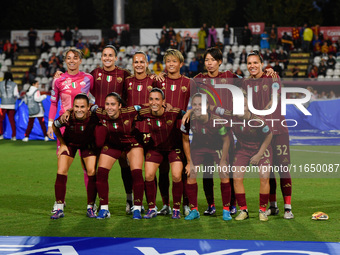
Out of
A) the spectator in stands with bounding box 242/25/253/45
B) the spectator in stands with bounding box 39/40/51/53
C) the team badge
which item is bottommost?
the team badge

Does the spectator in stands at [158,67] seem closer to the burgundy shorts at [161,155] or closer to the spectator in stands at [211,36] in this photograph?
the spectator in stands at [211,36]

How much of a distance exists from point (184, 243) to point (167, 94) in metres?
1.97

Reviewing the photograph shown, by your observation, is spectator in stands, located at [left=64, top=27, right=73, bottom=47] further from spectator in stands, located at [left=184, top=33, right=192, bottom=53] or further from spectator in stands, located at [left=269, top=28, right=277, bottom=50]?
spectator in stands, located at [left=269, top=28, right=277, bottom=50]

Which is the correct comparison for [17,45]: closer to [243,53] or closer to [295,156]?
[243,53]

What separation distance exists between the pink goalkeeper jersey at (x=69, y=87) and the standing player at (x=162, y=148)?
2.76 ft

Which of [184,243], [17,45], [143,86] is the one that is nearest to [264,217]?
[184,243]

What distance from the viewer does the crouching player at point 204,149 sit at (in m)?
6.48

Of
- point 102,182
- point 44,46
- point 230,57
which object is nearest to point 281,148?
point 102,182

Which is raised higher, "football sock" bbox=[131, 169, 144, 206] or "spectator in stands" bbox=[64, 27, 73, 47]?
"spectator in stands" bbox=[64, 27, 73, 47]

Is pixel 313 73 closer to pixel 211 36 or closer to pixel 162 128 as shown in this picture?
pixel 211 36

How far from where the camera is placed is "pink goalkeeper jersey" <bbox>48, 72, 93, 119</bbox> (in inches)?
276

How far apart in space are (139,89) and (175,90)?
16.6 inches

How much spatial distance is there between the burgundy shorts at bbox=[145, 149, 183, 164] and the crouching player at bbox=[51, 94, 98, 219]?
67cm

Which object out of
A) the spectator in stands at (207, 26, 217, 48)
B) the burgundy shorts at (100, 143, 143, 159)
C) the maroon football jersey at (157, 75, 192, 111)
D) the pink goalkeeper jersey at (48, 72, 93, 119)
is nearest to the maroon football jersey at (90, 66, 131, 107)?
the pink goalkeeper jersey at (48, 72, 93, 119)
